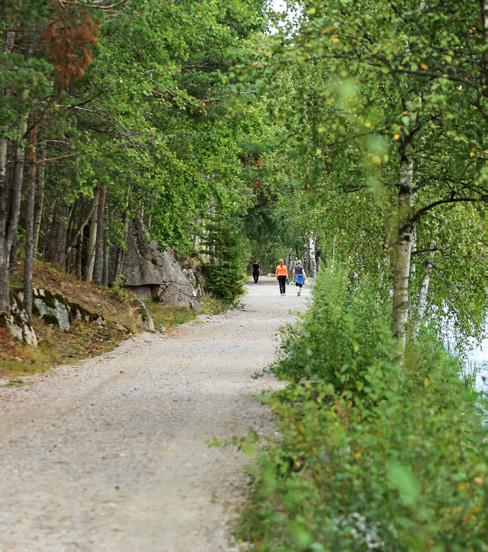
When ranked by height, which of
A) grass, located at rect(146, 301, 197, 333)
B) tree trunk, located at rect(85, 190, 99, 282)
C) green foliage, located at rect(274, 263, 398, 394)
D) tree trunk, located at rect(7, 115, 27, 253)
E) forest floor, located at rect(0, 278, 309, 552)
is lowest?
forest floor, located at rect(0, 278, 309, 552)

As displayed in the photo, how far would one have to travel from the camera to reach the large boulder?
89.2 ft

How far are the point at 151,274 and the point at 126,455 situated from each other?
18.9 meters

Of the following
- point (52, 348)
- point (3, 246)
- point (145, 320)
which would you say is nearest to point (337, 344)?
point (52, 348)

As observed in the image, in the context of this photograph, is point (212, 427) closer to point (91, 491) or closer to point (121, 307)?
point (91, 491)

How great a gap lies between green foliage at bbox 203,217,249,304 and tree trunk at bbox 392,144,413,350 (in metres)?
20.1

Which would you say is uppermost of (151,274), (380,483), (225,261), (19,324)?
(225,261)

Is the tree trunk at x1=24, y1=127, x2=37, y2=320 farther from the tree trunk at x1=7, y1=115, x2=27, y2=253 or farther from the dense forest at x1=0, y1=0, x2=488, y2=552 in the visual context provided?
the tree trunk at x1=7, y1=115, x2=27, y2=253

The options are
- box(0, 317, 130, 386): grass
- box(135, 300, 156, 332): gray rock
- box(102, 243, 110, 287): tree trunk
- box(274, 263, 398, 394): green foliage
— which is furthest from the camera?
box(102, 243, 110, 287): tree trunk

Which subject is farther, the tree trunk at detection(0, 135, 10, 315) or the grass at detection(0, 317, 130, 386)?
the tree trunk at detection(0, 135, 10, 315)

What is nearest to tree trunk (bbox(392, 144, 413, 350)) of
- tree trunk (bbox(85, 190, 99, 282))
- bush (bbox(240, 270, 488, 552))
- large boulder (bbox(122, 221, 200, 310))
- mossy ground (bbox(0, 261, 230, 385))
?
bush (bbox(240, 270, 488, 552))

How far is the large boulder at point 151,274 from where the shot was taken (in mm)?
27188

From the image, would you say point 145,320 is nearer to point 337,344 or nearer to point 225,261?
point 225,261

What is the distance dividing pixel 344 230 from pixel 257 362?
160 inches

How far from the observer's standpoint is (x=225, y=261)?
32.8 meters
